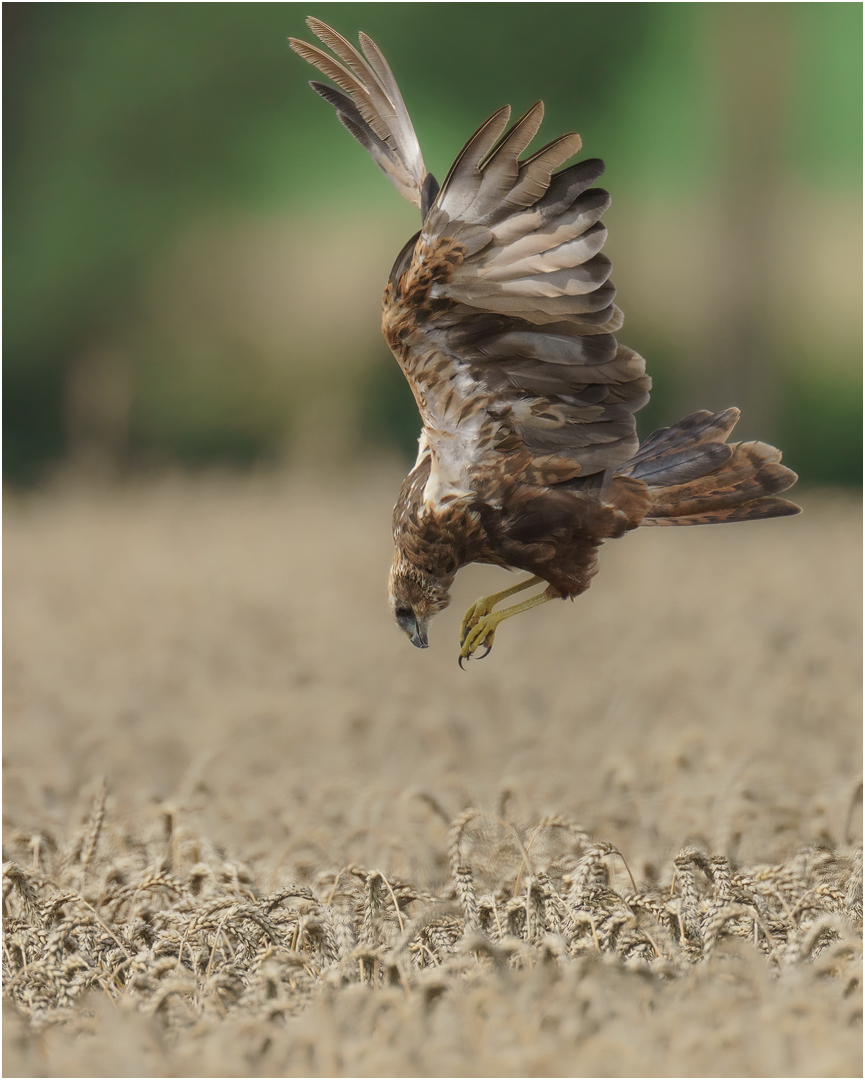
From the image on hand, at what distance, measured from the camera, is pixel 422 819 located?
2941 mm

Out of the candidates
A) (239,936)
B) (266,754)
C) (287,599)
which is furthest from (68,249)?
(239,936)

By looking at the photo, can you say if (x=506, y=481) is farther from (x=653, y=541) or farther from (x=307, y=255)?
(x=307, y=255)

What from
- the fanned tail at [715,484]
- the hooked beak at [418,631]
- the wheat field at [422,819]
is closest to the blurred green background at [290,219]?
the wheat field at [422,819]

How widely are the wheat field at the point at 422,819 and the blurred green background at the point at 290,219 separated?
9.33ft

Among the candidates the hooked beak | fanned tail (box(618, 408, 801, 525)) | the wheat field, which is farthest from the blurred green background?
the hooked beak

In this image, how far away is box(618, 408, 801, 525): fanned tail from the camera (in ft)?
6.84

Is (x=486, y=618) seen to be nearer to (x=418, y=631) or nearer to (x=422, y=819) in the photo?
(x=418, y=631)

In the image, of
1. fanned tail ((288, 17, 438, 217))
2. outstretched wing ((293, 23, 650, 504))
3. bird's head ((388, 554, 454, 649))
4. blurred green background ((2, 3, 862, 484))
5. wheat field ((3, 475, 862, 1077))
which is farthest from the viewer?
blurred green background ((2, 3, 862, 484))

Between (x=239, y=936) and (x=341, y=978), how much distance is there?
31 cm

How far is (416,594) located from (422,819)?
1.07 metres

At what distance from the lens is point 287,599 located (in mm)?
5148

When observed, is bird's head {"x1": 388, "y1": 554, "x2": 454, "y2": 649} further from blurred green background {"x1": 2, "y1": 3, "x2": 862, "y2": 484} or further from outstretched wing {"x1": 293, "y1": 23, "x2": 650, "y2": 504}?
blurred green background {"x1": 2, "y1": 3, "x2": 862, "y2": 484}

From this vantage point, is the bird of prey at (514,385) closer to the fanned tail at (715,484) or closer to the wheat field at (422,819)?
the fanned tail at (715,484)

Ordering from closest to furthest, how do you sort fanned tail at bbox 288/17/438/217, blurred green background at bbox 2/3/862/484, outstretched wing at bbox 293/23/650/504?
outstretched wing at bbox 293/23/650/504, fanned tail at bbox 288/17/438/217, blurred green background at bbox 2/3/862/484
